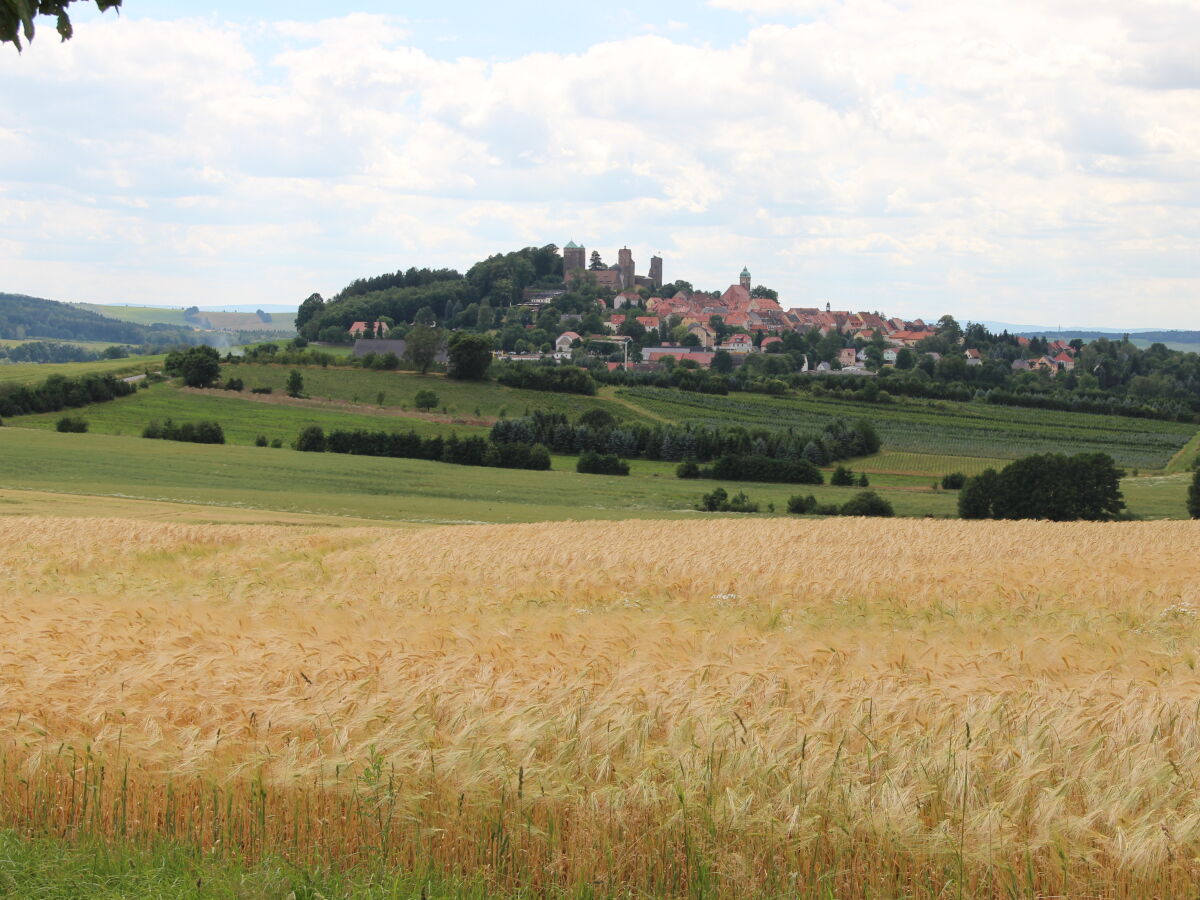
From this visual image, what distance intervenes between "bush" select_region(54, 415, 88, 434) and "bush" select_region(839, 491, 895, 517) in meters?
49.0

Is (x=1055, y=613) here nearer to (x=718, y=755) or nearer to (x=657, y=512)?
(x=718, y=755)

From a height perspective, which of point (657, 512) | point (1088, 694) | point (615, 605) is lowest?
point (657, 512)

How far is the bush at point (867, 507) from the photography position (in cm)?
5256

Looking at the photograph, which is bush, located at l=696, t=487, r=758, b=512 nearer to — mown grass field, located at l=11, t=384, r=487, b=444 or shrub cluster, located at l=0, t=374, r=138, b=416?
mown grass field, located at l=11, t=384, r=487, b=444

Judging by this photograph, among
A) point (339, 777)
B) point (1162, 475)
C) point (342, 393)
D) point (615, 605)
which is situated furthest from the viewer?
point (342, 393)

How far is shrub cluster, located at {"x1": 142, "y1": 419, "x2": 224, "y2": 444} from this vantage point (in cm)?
7025

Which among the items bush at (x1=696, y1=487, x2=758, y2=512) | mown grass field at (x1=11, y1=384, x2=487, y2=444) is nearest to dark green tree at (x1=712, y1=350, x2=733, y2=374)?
mown grass field at (x1=11, y1=384, x2=487, y2=444)

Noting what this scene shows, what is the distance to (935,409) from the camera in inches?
4289

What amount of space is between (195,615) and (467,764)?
5236 millimetres

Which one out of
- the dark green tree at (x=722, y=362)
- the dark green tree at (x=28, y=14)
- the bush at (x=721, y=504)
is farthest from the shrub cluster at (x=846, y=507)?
the dark green tree at (x=722, y=362)

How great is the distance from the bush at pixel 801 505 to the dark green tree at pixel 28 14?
49.0 metres

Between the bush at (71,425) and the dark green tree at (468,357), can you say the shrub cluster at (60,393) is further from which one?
the dark green tree at (468,357)

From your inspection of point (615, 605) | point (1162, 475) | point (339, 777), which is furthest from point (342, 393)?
point (339, 777)

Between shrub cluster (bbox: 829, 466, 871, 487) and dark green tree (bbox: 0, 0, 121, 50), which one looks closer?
dark green tree (bbox: 0, 0, 121, 50)
